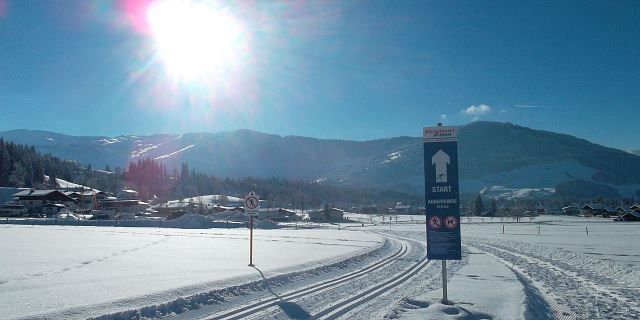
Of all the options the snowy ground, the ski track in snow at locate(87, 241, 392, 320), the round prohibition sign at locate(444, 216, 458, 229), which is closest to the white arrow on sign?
the round prohibition sign at locate(444, 216, 458, 229)

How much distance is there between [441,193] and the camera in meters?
12.6

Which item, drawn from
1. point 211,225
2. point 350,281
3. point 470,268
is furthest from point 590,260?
point 211,225

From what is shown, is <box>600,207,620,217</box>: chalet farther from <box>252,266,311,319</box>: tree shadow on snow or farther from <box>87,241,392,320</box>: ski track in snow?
<box>252,266,311,319</box>: tree shadow on snow

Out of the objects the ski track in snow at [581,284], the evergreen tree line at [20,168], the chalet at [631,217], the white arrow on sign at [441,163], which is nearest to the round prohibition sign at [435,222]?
the white arrow on sign at [441,163]

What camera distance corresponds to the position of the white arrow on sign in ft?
41.1

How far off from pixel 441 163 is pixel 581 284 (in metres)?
7.92

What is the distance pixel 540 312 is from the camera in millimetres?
11719

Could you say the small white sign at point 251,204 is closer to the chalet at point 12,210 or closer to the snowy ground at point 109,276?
the snowy ground at point 109,276

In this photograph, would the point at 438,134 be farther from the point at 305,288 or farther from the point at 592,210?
the point at 592,210

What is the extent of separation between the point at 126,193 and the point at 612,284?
545 ft

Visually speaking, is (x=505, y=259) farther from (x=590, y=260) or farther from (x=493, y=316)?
(x=493, y=316)

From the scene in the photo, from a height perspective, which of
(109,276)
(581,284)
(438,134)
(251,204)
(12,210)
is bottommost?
(581,284)

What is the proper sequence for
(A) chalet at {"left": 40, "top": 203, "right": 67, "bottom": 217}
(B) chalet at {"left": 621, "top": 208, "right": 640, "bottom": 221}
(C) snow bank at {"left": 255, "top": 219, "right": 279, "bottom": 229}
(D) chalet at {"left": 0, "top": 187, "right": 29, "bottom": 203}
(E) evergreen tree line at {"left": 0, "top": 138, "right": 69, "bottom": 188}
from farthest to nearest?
1. (E) evergreen tree line at {"left": 0, "top": 138, "right": 69, "bottom": 188}
2. (D) chalet at {"left": 0, "top": 187, "right": 29, "bottom": 203}
3. (A) chalet at {"left": 40, "top": 203, "right": 67, "bottom": 217}
4. (B) chalet at {"left": 621, "top": 208, "right": 640, "bottom": 221}
5. (C) snow bank at {"left": 255, "top": 219, "right": 279, "bottom": 229}

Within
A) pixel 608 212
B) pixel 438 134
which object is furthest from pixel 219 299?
pixel 608 212
